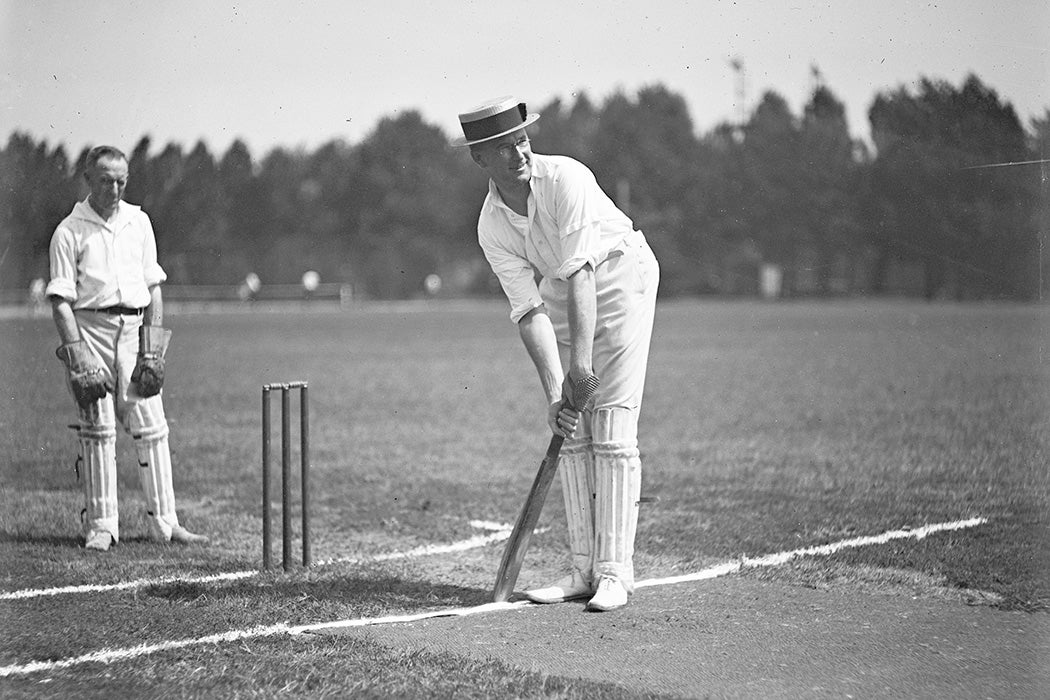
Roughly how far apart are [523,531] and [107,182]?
2.86 metres

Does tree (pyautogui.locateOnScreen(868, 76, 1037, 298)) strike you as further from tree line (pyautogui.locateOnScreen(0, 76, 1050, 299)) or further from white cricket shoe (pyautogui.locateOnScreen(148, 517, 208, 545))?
white cricket shoe (pyautogui.locateOnScreen(148, 517, 208, 545))

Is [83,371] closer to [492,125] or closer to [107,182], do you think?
[107,182]

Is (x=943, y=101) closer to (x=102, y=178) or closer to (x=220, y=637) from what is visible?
(x=102, y=178)

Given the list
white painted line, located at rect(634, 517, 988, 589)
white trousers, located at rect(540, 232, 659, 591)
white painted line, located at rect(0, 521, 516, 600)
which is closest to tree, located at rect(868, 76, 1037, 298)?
white painted line, located at rect(634, 517, 988, 589)

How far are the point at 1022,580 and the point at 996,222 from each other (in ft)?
30.2

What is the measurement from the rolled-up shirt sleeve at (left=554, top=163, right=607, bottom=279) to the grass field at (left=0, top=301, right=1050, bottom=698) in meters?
1.47

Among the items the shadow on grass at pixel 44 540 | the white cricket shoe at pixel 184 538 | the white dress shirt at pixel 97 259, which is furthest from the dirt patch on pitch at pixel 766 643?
the white dress shirt at pixel 97 259

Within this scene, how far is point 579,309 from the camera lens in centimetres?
489

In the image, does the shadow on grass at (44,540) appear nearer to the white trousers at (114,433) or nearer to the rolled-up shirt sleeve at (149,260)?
the white trousers at (114,433)

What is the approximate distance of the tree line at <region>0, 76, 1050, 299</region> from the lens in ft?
30.6

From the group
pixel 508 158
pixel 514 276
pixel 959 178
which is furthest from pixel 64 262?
pixel 959 178

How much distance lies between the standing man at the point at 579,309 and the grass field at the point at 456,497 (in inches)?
23.0

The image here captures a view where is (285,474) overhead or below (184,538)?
overhead

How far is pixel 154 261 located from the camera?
672 centimetres
